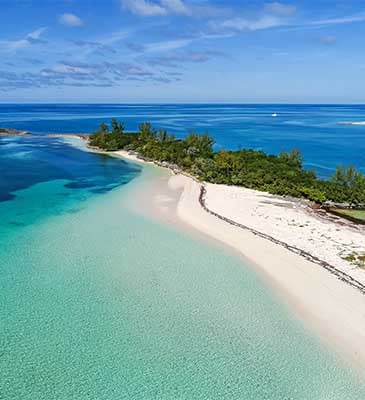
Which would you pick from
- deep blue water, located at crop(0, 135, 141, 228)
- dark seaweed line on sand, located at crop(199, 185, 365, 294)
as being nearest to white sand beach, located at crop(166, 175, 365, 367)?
dark seaweed line on sand, located at crop(199, 185, 365, 294)

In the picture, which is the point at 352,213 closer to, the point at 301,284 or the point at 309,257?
the point at 309,257

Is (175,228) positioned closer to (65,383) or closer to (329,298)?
(329,298)

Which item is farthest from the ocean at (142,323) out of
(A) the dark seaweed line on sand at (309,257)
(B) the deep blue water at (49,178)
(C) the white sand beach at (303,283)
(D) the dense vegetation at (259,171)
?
(D) the dense vegetation at (259,171)

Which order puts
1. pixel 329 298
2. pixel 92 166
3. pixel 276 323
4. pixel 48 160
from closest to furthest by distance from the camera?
1. pixel 276 323
2. pixel 329 298
3. pixel 92 166
4. pixel 48 160

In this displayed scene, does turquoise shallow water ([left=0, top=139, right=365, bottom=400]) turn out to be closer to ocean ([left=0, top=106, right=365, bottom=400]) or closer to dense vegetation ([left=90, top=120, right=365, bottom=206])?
ocean ([left=0, top=106, right=365, bottom=400])

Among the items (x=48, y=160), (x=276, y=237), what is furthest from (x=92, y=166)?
(x=276, y=237)
